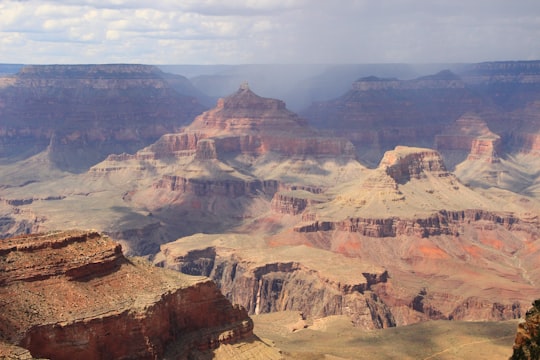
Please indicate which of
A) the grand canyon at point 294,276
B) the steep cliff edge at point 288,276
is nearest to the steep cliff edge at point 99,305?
the grand canyon at point 294,276

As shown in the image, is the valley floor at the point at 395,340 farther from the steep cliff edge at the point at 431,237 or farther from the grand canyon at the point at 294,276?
the steep cliff edge at the point at 431,237

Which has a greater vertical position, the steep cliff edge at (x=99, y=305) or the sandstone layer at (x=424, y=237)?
the steep cliff edge at (x=99, y=305)

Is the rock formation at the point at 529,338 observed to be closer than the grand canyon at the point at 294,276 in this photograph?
Yes

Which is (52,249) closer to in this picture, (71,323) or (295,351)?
(71,323)

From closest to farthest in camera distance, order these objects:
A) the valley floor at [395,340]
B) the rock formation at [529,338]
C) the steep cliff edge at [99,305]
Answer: the rock formation at [529,338] → the steep cliff edge at [99,305] → the valley floor at [395,340]

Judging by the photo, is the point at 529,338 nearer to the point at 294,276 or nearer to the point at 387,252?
the point at 294,276

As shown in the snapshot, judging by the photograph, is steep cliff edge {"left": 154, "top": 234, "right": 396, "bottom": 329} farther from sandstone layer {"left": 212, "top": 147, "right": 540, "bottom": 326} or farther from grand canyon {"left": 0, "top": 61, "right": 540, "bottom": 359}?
sandstone layer {"left": 212, "top": 147, "right": 540, "bottom": 326}

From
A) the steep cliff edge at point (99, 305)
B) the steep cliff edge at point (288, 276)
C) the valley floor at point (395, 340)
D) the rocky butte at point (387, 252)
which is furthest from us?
the rocky butte at point (387, 252)
